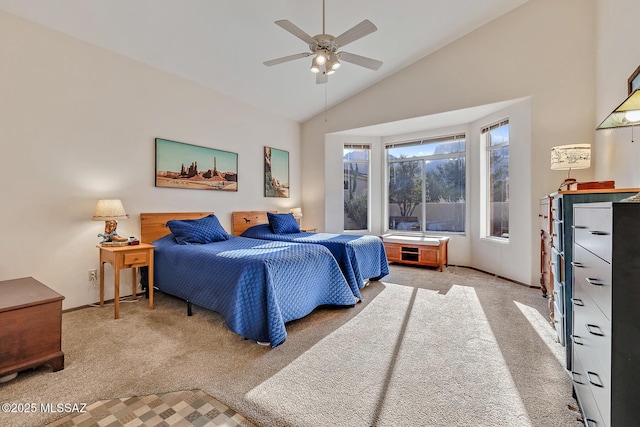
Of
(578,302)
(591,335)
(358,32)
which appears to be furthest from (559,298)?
(358,32)

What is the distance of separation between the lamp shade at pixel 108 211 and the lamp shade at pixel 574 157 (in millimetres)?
4645

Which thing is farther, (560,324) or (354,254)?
(354,254)

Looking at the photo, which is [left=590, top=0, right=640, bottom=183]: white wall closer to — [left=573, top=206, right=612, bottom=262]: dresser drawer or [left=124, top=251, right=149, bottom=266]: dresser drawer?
[left=573, top=206, right=612, bottom=262]: dresser drawer

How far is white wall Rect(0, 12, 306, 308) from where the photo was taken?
9.32 ft

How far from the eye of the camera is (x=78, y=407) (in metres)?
1.69

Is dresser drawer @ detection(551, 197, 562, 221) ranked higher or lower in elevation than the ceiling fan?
lower

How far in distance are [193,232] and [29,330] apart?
1.82 meters

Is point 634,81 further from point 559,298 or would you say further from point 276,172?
point 276,172

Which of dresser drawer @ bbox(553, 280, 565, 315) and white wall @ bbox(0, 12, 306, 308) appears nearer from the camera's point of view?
dresser drawer @ bbox(553, 280, 565, 315)

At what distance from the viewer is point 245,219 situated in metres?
5.07

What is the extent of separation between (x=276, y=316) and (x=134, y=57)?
11.5 feet

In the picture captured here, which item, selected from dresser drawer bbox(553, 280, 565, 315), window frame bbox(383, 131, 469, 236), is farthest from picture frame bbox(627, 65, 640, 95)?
window frame bbox(383, 131, 469, 236)

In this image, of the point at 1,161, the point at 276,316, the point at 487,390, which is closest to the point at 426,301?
the point at 487,390

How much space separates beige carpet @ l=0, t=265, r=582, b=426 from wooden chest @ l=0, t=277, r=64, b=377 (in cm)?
12
